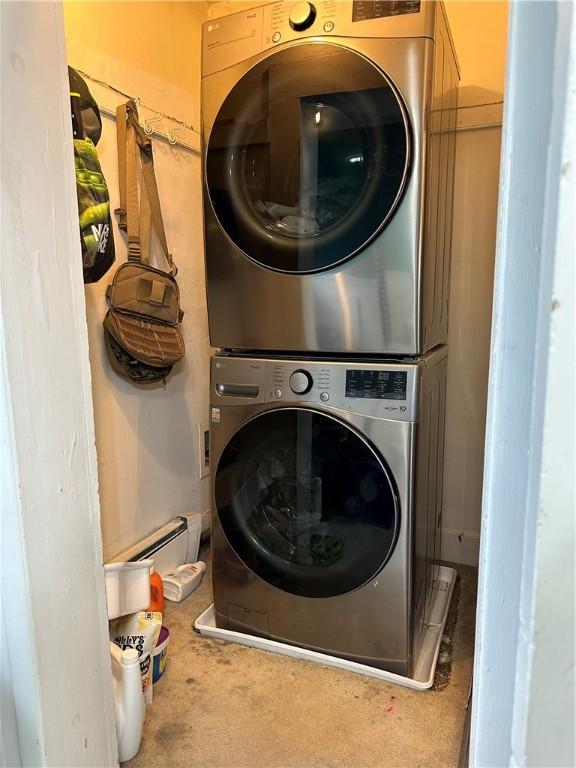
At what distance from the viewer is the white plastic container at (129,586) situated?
1.36m

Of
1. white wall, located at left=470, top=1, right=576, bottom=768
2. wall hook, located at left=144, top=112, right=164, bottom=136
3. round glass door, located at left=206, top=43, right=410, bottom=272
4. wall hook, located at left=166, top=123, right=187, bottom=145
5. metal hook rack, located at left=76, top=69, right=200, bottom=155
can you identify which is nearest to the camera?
white wall, located at left=470, top=1, right=576, bottom=768

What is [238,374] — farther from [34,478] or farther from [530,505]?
[530,505]

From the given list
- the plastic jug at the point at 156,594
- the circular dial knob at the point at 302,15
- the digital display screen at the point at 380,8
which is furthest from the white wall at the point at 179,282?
the digital display screen at the point at 380,8

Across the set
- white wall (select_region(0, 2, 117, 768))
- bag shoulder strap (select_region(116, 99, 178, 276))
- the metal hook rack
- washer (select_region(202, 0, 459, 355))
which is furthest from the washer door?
the metal hook rack

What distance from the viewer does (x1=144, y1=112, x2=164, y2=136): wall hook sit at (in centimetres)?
172

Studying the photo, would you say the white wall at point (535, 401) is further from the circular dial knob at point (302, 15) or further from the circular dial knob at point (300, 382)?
the circular dial knob at point (302, 15)

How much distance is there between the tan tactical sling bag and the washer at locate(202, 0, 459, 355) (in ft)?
0.96

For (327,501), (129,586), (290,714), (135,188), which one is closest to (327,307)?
(327,501)

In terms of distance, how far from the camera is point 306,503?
55.4 inches

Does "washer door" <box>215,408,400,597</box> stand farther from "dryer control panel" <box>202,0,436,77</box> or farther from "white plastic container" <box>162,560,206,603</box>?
"dryer control panel" <box>202,0,436,77</box>

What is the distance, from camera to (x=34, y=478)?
81cm

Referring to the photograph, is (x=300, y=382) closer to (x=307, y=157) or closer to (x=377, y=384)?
(x=377, y=384)

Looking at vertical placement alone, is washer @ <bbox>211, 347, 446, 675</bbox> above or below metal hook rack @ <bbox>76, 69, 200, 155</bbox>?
below

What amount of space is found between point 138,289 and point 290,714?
1273 millimetres
